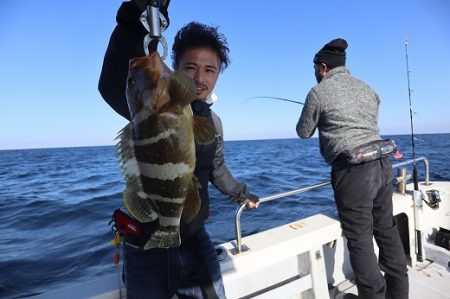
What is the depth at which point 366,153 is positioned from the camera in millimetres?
2658

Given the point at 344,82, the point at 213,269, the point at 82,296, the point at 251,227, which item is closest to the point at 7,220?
the point at 251,227

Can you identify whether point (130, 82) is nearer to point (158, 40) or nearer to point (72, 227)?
point (158, 40)

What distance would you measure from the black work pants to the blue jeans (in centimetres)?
147

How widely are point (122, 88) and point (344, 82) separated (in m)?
2.14

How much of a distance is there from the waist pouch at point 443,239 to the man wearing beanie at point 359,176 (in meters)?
1.67

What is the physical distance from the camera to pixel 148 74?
119 centimetres

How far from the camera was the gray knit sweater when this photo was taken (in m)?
2.74

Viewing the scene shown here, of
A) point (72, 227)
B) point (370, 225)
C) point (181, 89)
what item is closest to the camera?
point (181, 89)

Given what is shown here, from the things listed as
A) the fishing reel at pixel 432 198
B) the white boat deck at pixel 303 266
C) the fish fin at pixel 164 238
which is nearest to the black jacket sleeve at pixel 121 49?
the fish fin at pixel 164 238

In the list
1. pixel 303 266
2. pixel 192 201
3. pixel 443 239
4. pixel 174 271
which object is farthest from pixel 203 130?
pixel 443 239

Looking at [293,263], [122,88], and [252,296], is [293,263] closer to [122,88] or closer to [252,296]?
[252,296]

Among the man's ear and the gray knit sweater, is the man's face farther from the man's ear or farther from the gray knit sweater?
the man's ear

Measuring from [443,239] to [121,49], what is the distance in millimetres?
4654

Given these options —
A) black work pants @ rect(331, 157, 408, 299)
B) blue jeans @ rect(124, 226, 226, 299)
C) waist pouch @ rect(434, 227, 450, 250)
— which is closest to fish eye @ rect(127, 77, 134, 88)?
blue jeans @ rect(124, 226, 226, 299)
